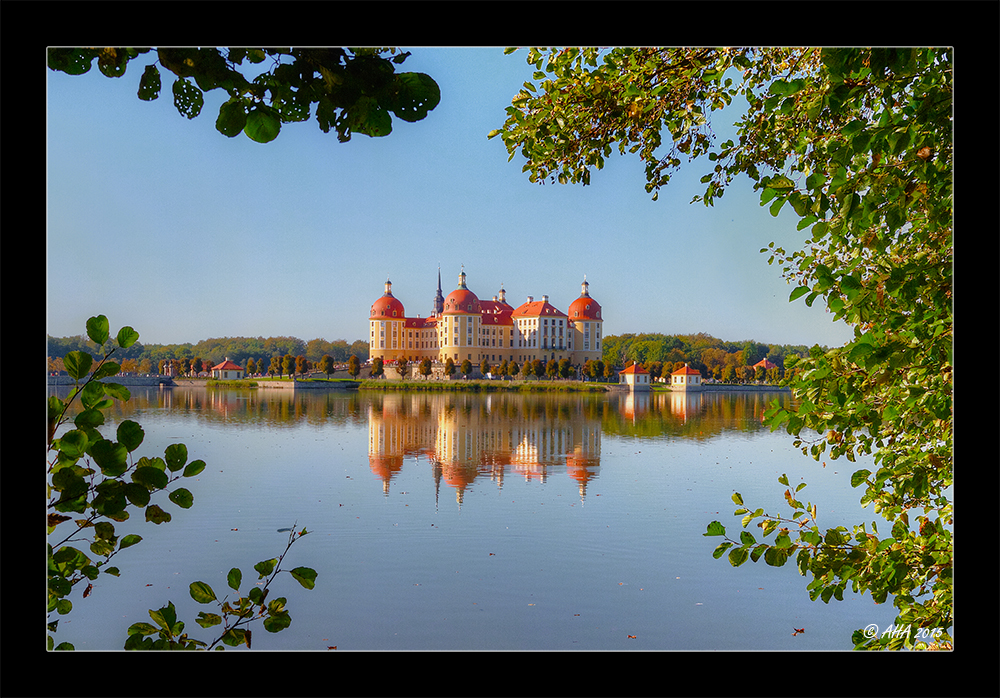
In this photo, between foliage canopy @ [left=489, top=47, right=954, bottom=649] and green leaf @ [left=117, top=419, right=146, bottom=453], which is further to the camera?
foliage canopy @ [left=489, top=47, right=954, bottom=649]

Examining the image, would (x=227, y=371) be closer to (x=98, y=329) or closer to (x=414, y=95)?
(x=98, y=329)

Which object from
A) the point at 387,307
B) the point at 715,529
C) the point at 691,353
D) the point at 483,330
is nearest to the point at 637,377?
the point at 691,353

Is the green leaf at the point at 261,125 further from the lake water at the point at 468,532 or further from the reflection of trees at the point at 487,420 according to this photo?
the reflection of trees at the point at 487,420

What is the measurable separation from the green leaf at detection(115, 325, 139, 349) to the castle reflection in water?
4109 millimetres

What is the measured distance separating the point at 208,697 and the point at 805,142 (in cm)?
164

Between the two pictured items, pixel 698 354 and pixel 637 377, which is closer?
pixel 698 354

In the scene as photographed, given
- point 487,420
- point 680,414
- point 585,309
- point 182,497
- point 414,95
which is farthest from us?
point 487,420

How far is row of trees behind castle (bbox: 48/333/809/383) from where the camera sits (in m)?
3.25

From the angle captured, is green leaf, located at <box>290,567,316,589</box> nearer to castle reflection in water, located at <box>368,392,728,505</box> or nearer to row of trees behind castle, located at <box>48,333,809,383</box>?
row of trees behind castle, located at <box>48,333,809,383</box>

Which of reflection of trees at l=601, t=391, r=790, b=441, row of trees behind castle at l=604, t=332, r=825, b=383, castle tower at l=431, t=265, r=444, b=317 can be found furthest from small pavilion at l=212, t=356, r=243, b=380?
reflection of trees at l=601, t=391, r=790, b=441

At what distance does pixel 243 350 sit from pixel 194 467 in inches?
131

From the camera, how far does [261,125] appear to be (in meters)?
0.96

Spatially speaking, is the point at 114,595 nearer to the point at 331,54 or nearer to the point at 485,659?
the point at 485,659

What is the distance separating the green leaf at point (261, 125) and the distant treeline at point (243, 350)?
72.7 inches
